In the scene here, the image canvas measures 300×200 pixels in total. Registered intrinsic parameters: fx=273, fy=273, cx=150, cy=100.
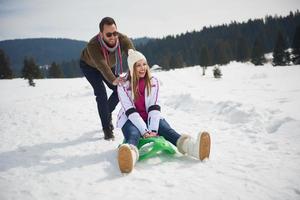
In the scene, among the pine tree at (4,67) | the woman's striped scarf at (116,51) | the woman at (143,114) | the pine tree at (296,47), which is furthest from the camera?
the pine tree at (4,67)

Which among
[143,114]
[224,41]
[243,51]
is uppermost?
[224,41]

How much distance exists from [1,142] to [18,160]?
146 cm

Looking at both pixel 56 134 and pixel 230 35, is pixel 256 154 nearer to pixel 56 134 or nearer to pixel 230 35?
pixel 56 134

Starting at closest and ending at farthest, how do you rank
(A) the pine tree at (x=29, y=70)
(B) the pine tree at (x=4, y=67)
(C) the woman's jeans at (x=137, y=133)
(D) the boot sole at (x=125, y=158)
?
(D) the boot sole at (x=125, y=158), (C) the woman's jeans at (x=137, y=133), (A) the pine tree at (x=29, y=70), (B) the pine tree at (x=4, y=67)

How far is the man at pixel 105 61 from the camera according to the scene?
186 inches

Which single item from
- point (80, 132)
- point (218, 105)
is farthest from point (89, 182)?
point (218, 105)

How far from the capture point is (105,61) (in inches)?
191

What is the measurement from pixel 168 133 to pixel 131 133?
609mm

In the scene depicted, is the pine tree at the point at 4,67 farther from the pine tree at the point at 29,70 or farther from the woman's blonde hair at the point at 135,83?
the woman's blonde hair at the point at 135,83

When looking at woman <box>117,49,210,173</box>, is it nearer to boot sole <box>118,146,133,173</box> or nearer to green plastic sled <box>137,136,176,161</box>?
green plastic sled <box>137,136,176,161</box>

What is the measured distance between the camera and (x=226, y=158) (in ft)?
12.9

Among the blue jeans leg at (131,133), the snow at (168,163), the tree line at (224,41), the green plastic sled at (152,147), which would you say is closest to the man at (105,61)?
the snow at (168,163)

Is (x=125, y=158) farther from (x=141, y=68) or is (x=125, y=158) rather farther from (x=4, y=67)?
(x=4, y=67)

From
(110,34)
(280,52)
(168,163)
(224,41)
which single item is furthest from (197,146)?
(224,41)
